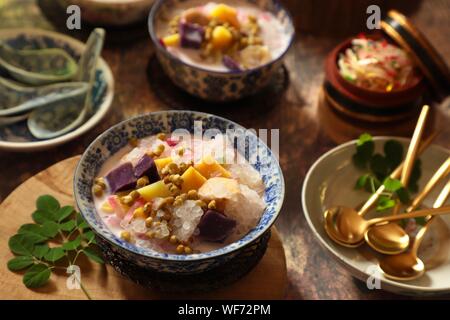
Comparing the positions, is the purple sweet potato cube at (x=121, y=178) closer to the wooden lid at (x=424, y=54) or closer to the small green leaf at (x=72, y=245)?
the small green leaf at (x=72, y=245)

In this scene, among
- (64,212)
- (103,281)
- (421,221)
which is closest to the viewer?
(103,281)

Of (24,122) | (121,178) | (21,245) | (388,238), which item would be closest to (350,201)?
(388,238)

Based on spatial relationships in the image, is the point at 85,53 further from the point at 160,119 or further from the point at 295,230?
the point at 295,230

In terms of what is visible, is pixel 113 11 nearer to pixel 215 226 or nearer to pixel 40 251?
pixel 40 251

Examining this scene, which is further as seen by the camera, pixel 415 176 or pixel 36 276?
pixel 415 176

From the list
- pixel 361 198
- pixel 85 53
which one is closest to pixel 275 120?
pixel 361 198

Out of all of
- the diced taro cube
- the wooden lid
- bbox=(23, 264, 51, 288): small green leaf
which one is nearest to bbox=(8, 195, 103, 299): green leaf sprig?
bbox=(23, 264, 51, 288): small green leaf

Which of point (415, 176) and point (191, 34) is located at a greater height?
point (191, 34)
